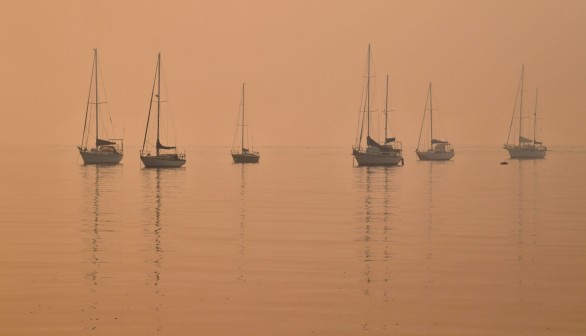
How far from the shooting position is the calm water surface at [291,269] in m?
20.8

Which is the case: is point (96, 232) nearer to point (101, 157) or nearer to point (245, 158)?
point (101, 157)

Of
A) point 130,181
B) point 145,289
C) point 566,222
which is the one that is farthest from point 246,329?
point 130,181

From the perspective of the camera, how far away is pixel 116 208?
5450 centimetres

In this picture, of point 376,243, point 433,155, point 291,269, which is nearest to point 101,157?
point 433,155

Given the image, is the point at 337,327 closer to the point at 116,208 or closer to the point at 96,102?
the point at 116,208

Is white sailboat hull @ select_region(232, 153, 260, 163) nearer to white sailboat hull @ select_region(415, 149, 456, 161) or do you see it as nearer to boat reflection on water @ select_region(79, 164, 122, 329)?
white sailboat hull @ select_region(415, 149, 456, 161)

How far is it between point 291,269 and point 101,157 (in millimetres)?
107365

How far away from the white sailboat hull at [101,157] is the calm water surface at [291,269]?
74.4 m

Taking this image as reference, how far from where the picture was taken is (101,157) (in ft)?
434

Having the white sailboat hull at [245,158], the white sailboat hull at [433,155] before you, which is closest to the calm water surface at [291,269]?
the white sailboat hull at [245,158]

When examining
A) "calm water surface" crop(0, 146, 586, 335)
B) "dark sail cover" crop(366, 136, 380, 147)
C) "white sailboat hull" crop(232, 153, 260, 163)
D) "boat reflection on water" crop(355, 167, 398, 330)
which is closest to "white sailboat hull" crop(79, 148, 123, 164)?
"white sailboat hull" crop(232, 153, 260, 163)

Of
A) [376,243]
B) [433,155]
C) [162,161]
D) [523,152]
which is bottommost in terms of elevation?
[376,243]

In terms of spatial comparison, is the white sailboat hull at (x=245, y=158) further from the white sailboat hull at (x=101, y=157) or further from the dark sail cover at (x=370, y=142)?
the dark sail cover at (x=370, y=142)

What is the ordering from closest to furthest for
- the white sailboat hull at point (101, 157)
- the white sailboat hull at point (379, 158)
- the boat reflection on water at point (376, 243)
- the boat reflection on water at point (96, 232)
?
the boat reflection on water at point (96, 232) < the boat reflection on water at point (376, 243) < the white sailboat hull at point (101, 157) < the white sailboat hull at point (379, 158)
